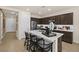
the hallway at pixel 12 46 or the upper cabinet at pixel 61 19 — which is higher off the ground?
the upper cabinet at pixel 61 19

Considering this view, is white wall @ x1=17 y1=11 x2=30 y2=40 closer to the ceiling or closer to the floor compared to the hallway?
closer to the ceiling

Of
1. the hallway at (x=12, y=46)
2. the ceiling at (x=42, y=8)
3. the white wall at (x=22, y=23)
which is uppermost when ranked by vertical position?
the ceiling at (x=42, y=8)

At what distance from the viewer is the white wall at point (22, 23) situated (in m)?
6.10

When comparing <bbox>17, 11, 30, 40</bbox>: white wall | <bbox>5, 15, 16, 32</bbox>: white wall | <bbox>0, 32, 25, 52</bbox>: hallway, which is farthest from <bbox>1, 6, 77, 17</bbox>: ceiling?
<bbox>5, 15, 16, 32</bbox>: white wall

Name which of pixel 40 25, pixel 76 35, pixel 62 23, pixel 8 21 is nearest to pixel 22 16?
Result: pixel 40 25

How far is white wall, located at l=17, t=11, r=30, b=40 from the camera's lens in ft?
20.0

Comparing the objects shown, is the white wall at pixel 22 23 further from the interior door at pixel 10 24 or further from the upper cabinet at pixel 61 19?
the interior door at pixel 10 24

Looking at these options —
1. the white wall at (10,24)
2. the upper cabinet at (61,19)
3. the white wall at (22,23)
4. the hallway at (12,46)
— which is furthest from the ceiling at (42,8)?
the white wall at (10,24)

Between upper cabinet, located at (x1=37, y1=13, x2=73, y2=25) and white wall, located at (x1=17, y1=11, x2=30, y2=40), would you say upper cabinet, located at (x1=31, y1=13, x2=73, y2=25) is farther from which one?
white wall, located at (x1=17, y1=11, x2=30, y2=40)

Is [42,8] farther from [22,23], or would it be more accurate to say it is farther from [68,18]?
[22,23]

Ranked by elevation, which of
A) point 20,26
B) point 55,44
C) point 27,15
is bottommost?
point 55,44
